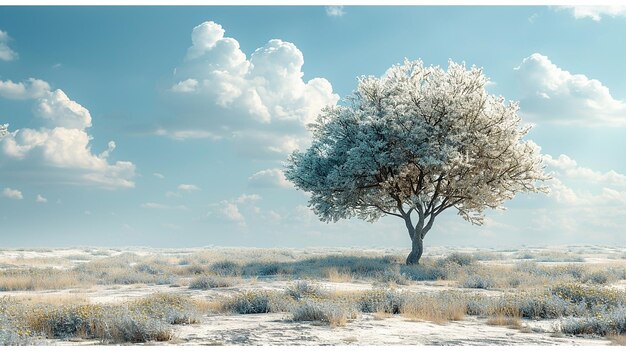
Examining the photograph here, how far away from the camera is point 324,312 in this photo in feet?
50.9

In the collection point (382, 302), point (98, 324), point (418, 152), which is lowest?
point (382, 302)

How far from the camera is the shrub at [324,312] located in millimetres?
15258

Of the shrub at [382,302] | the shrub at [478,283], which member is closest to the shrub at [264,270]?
the shrub at [478,283]

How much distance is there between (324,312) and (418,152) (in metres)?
20.7

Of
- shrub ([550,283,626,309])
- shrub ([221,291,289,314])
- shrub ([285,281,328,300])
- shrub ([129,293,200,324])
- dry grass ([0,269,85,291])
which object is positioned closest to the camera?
shrub ([129,293,200,324])

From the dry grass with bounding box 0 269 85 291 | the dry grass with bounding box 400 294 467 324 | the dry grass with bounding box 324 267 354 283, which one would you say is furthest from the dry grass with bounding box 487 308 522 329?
the dry grass with bounding box 0 269 85 291

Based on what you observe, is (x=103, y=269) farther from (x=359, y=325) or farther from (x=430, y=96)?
(x=359, y=325)

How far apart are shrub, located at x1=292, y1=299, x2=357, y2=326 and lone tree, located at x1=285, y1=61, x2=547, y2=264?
19.0 m

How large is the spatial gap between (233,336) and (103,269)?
26.6 meters

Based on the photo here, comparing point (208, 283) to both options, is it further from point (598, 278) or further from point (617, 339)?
point (598, 278)

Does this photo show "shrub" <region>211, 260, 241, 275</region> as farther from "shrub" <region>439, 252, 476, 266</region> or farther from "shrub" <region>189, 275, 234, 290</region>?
"shrub" <region>439, 252, 476, 266</region>

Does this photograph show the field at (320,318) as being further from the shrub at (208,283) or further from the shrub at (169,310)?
the shrub at (208,283)

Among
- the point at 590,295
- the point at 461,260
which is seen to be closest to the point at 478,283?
the point at 590,295

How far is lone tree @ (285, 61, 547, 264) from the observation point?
3450 centimetres
